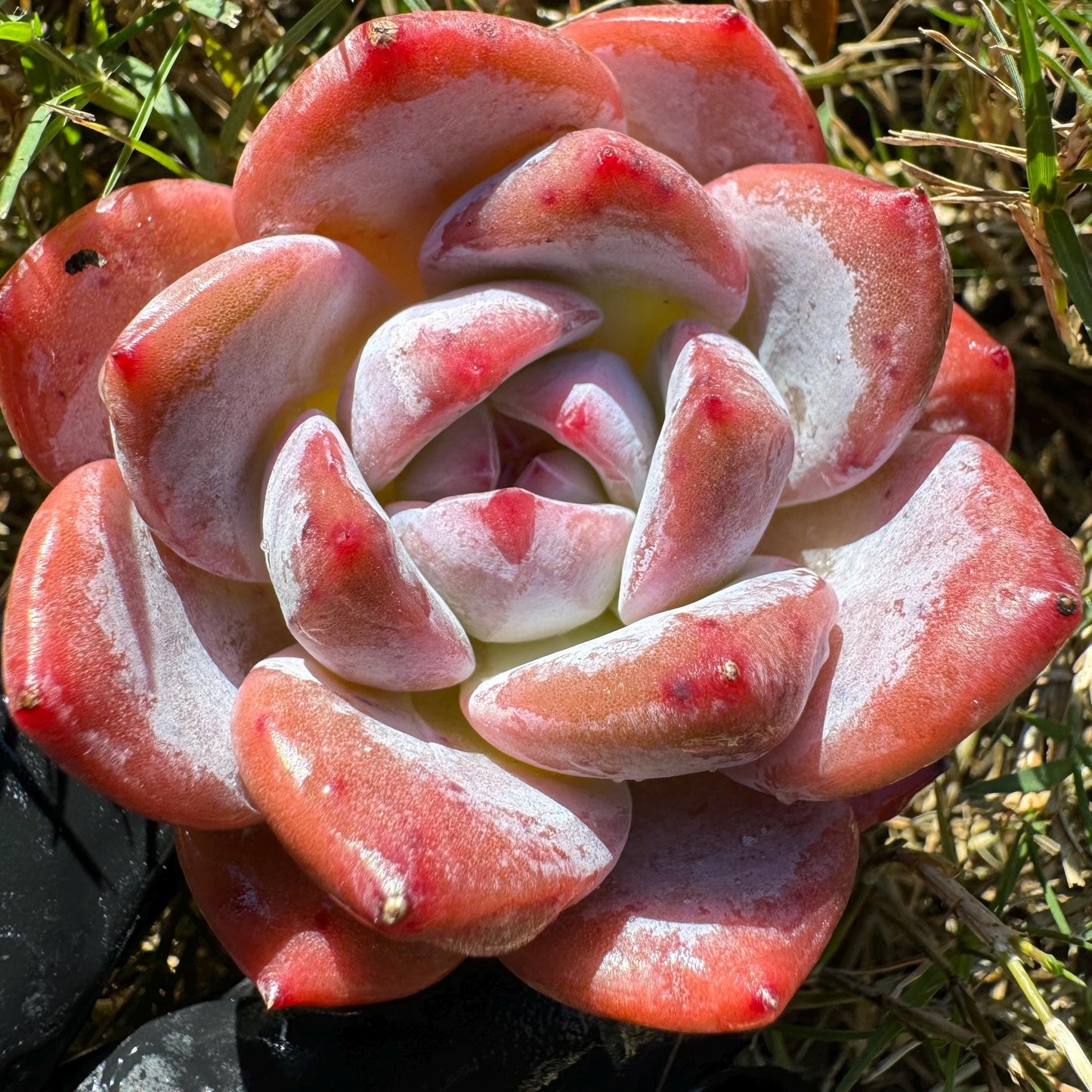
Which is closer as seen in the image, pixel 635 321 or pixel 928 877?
pixel 635 321

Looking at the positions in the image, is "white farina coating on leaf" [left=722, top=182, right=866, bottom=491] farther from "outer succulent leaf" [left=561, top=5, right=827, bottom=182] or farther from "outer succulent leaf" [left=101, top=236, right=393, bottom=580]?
"outer succulent leaf" [left=101, top=236, right=393, bottom=580]

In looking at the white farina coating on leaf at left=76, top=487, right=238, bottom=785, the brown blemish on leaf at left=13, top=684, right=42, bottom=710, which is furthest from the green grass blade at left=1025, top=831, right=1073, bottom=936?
the brown blemish on leaf at left=13, top=684, right=42, bottom=710

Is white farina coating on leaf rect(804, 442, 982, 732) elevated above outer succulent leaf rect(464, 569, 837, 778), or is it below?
below

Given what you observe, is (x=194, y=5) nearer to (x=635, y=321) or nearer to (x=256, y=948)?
(x=635, y=321)

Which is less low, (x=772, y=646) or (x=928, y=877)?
(x=772, y=646)

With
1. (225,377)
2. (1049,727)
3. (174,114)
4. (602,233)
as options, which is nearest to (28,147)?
(174,114)

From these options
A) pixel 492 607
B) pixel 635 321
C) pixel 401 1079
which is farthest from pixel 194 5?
pixel 401 1079
